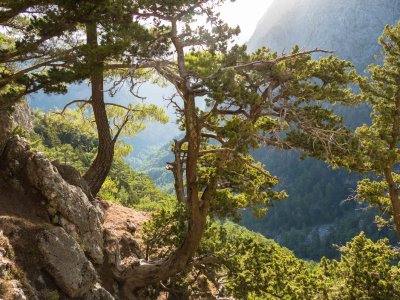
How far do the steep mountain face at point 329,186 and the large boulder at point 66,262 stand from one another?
99227 millimetres

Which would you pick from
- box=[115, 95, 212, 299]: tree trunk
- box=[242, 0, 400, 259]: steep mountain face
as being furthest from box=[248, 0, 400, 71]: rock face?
box=[115, 95, 212, 299]: tree trunk

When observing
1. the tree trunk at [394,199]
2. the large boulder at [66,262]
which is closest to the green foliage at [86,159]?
the tree trunk at [394,199]

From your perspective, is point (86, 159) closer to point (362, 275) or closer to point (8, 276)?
point (362, 275)

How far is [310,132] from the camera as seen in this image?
27.7ft

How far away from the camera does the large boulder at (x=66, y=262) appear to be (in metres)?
7.51

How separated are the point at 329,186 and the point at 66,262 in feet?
502

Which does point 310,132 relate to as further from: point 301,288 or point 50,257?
point 50,257

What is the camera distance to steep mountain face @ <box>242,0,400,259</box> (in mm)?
128250

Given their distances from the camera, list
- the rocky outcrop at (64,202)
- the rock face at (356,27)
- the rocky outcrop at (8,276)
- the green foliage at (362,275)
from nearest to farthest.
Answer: the rocky outcrop at (8,276) → the rocky outcrop at (64,202) → the green foliage at (362,275) → the rock face at (356,27)

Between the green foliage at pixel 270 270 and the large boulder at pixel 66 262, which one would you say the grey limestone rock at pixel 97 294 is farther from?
the green foliage at pixel 270 270

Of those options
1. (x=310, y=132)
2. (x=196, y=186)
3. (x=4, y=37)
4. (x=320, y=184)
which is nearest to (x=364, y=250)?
(x=310, y=132)

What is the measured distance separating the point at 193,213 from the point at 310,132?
3358 mm

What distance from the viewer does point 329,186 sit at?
150375mm

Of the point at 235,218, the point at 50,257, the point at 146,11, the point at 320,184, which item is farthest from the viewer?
the point at 320,184
